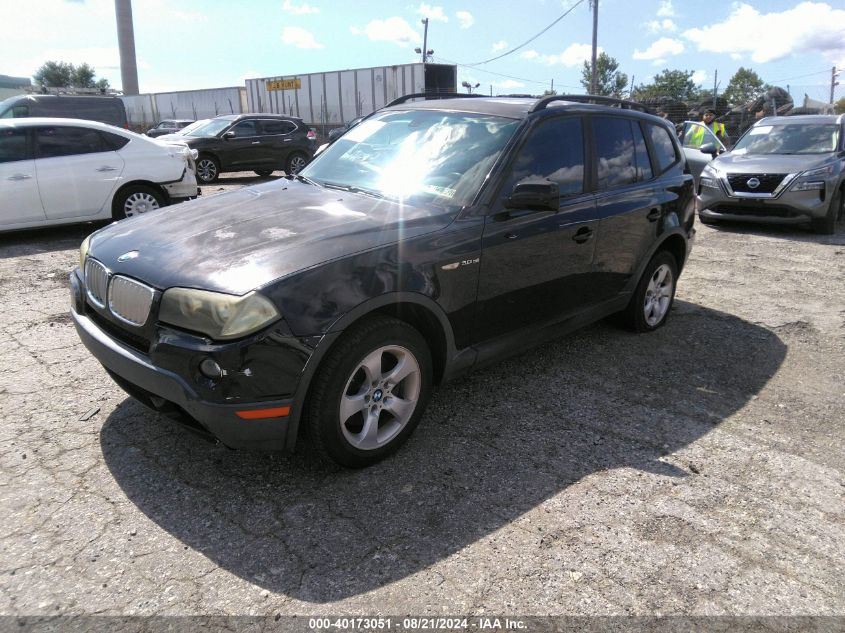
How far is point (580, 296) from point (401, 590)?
2.47m

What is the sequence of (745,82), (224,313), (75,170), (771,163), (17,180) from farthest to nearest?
(745,82) → (771,163) → (75,170) → (17,180) → (224,313)

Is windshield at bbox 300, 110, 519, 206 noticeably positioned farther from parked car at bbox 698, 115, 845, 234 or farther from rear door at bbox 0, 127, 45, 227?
A: parked car at bbox 698, 115, 845, 234

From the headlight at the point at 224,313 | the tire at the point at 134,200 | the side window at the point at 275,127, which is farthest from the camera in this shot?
the side window at the point at 275,127

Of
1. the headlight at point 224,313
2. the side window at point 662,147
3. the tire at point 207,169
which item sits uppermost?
the side window at point 662,147

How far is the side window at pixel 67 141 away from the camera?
7773 mm

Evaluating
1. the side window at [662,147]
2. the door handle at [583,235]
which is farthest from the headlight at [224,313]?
the side window at [662,147]

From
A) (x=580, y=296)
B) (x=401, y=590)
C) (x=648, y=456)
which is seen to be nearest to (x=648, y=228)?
(x=580, y=296)

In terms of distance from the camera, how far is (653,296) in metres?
5.20

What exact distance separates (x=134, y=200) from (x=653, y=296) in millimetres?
6807

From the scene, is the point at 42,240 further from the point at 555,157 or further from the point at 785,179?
the point at 785,179

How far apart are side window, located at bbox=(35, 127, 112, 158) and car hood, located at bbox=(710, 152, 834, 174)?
9.26 metres

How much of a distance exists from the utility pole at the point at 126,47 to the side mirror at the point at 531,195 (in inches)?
3123

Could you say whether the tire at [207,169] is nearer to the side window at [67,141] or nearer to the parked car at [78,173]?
the parked car at [78,173]

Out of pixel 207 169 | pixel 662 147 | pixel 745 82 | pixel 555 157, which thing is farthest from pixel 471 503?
pixel 745 82
